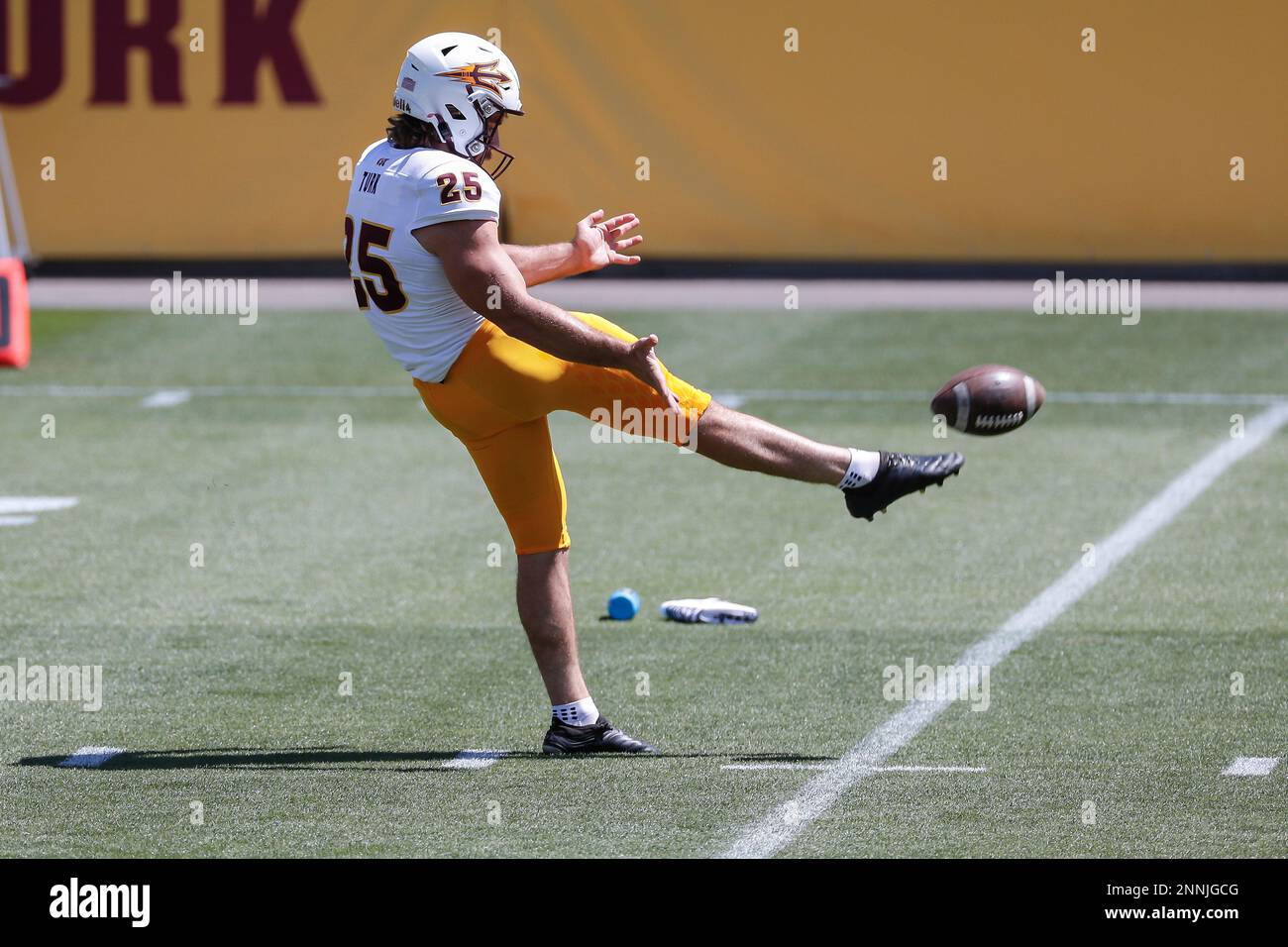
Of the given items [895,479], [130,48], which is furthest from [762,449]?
[130,48]

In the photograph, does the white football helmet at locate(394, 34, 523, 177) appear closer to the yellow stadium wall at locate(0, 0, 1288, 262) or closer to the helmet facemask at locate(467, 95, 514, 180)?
the helmet facemask at locate(467, 95, 514, 180)

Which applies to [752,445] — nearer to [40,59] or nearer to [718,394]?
[718,394]

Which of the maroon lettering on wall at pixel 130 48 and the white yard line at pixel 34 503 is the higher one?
the maroon lettering on wall at pixel 130 48

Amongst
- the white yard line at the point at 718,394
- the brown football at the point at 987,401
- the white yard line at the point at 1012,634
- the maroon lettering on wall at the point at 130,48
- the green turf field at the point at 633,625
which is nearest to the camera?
the white yard line at the point at 1012,634

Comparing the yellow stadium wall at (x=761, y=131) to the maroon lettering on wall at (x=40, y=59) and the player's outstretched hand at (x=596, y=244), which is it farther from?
the player's outstretched hand at (x=596, y=244)

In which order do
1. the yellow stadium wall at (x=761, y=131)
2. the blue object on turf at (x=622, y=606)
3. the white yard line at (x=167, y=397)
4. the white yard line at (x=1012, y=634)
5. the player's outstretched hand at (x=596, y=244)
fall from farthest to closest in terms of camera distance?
the yellow stadium wall at (x=761, y=131)
the white yard line at (x=167, y=397)
the blue object on turf at (x=622, y=606)
the player's outstretched hand at (x=596, y=244)
the white yard line at (x=1012, y=634)

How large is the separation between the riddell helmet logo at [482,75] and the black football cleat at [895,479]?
166cm

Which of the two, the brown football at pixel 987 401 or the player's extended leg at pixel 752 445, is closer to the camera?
the player's extended leg at pixel 752 445

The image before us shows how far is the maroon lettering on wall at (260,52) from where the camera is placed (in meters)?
19.4

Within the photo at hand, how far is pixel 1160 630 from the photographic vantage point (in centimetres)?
851

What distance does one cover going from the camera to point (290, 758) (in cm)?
675

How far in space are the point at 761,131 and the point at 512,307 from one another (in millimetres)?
12972

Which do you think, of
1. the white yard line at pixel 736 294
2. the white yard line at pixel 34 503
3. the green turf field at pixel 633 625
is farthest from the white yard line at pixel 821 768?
the white yard line at pixel 736 294
